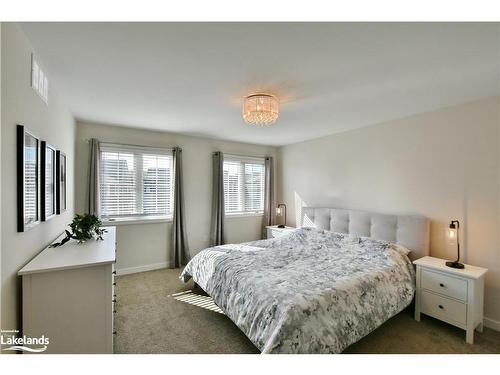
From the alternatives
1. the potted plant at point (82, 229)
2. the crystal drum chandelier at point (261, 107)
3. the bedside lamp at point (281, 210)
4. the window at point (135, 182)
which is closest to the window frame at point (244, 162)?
the bedside lamp at point (281, 210)

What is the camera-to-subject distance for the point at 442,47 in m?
1.52

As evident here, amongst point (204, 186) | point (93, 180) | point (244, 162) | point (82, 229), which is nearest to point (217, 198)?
point (204, 186)

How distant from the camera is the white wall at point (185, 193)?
11.2 feet

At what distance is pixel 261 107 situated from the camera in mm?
2172

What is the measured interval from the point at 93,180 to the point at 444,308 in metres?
4.54

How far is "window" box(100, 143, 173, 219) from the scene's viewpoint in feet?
11.8

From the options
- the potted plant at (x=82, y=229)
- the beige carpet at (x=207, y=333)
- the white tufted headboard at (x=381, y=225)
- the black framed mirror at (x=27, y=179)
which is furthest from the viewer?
the white tufted headboard at (x=381, y=225)

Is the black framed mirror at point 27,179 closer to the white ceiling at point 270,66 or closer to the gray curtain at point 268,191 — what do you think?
the white ceiling at point 270,66

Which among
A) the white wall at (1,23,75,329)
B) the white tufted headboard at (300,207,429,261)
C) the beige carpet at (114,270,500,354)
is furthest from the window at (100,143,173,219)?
the white tufted headboard at (300,207,429,261)

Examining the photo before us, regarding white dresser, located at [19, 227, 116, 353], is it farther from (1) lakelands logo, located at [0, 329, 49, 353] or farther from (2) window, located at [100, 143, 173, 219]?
(2) window, located at [100, 143, 173, 219]

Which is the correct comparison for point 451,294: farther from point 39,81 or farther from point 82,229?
point 39,81

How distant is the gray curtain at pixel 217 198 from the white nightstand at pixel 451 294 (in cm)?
306
